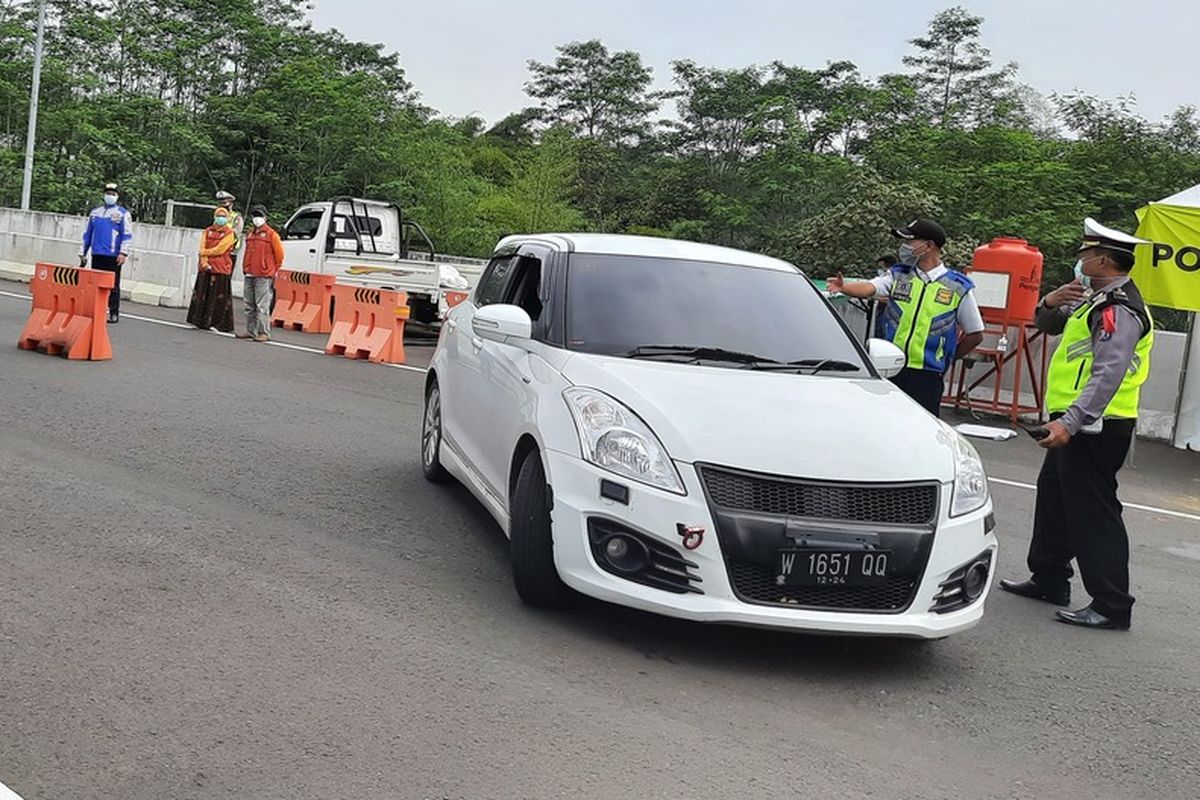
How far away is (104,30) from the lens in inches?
1737

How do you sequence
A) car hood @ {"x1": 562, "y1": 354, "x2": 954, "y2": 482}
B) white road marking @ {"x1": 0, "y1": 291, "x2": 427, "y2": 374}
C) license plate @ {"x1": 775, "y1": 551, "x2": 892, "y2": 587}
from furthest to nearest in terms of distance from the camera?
white road marking @ {"x1": 0, "y1": 291, "x2": 427, "y2": 374} < car hood @ {"x1": 562, "y1": 354, "x2": 954, "y2": 482} < license plate @ {"x1": 775, "y1": 551, "x2": 892, "y2": 587}

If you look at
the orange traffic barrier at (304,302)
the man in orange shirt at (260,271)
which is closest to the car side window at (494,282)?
the man in orange shirt at (260,271)

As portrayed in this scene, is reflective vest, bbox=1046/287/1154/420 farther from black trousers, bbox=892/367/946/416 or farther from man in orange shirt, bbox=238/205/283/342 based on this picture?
man in orange shirt, bbox=238/205/283/342

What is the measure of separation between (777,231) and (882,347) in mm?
38833

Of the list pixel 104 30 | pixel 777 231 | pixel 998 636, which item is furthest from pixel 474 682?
pixel 104 30

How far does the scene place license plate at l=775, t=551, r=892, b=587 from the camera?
15.3ft

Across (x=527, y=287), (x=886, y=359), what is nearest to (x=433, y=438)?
(x=527, y=287)

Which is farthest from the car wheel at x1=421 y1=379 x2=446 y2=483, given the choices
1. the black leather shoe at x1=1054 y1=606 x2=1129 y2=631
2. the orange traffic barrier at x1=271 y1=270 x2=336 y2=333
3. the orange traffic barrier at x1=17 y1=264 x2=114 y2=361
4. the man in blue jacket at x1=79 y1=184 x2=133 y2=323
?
the orange traffic barrier at x1=271 y1=270 x2=336 y2=333

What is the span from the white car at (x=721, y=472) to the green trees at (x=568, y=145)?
80.5 feet

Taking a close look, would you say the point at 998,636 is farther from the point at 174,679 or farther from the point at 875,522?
the point at 174,679

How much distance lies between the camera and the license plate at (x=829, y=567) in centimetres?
466

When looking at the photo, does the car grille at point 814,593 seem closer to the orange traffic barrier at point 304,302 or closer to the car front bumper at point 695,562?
the car front bumper at point 695,562

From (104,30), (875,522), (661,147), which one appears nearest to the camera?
(875,522)

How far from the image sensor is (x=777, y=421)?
4973 millimetres
